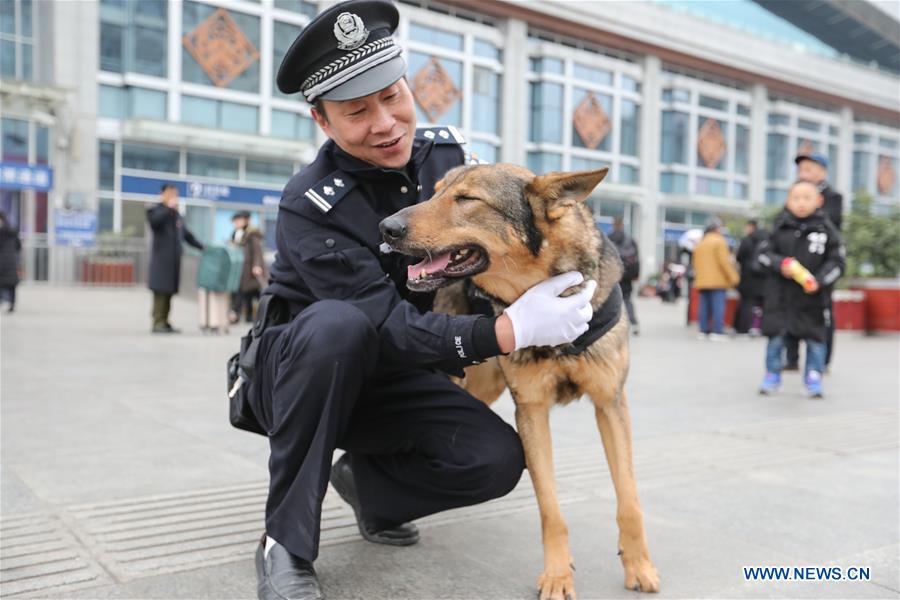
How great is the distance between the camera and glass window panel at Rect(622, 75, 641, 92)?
3884 centimetres

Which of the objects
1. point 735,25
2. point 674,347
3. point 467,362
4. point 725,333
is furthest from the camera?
point 735,25

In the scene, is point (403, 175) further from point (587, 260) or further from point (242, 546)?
point (242, 546)

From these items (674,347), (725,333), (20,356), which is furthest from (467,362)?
(725,333)

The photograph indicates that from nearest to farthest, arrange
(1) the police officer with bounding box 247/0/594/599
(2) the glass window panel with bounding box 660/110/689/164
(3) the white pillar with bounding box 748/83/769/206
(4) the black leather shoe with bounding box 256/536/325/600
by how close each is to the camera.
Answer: (4) the black leather shoe with bounding box 256/536/325/600, (1) the police officer with bounding box 247/0/594/599, (2) the glass window panel with bounding box 660/110/689/164, (3) the white pillar with bounding box 748/83/769/206

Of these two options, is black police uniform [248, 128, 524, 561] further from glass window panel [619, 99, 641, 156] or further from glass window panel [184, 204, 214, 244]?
glass window panel [619, 99, 641, 156]

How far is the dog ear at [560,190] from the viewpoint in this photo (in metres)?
2.36

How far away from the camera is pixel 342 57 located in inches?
103

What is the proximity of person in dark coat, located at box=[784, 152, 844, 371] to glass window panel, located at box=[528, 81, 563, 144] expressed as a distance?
28.7 m

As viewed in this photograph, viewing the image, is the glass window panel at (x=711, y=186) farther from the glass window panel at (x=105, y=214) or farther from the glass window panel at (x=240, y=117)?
the glass window panel at (x=105, y=214)

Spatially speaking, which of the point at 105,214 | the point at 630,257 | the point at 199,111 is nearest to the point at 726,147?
the point at 199,111

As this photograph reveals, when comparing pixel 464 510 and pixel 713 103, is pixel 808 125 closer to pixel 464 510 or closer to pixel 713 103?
pixel 713 103

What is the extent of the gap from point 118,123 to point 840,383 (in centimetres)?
2459

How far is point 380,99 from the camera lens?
2.71 m

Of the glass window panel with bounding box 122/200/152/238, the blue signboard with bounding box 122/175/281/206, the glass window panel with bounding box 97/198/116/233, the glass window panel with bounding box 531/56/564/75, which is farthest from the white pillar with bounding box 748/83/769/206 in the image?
the glass window panel with bounding box 97/198/116/233
